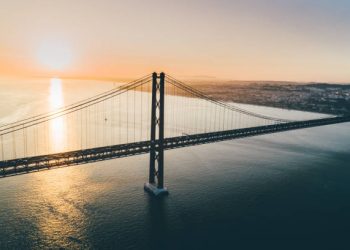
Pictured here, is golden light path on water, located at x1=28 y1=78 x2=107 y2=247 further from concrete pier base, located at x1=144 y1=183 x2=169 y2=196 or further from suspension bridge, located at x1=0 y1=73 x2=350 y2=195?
concrete pier base, located at x1=144 y1=183 x2=169 y2=196

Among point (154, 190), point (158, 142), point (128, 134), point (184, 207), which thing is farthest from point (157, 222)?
point (128, 134)

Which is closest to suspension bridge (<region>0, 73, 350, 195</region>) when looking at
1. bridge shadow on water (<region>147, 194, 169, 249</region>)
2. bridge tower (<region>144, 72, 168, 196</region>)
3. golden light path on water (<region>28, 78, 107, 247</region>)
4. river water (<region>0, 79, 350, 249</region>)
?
bridge tower (<region>144, 72, 168, 196</region>)

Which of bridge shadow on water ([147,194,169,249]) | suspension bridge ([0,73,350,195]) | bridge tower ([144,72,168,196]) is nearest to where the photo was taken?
bridge shadow on water ([147,194,169,249])

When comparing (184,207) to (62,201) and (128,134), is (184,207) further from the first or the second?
(128,134)

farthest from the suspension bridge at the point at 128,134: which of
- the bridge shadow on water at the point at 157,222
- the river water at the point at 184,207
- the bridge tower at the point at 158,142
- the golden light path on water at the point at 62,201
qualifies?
the river water at the point at 184,207

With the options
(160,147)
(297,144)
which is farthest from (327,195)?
(297,144)

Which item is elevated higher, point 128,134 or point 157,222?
point 128,134

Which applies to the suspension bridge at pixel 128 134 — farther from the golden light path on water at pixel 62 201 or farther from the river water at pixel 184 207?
the river water at pixel 184 207
